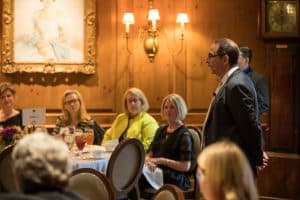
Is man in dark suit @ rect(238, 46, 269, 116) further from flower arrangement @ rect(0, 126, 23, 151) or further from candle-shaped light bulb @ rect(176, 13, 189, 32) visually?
flower arrangement @ rect(0, 126, 23, 151)

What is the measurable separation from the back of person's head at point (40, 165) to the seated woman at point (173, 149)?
9.27 ft

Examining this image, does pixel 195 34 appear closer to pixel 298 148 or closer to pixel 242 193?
pixel 298 148

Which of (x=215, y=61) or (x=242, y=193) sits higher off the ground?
(x=215, y=61)

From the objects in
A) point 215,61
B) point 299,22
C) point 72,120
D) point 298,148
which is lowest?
point 298,148

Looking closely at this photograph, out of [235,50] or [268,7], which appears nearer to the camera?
[235,50]

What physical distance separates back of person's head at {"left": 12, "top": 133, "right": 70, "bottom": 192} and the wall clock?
4682mm

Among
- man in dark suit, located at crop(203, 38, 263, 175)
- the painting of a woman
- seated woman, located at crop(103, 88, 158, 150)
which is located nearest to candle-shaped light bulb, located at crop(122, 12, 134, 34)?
the painting of a woman

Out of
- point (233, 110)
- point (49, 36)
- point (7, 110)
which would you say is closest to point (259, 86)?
point (233, 110)

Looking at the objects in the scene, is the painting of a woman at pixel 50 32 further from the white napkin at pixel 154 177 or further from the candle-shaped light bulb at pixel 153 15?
the white napkin at pixel 154 177

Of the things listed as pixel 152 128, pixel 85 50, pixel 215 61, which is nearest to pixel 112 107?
pixel 85 50

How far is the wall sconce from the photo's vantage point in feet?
20.3

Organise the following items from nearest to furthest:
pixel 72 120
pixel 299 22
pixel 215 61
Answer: pixel 215 61 < pixel 72 120 < pixel 299 22

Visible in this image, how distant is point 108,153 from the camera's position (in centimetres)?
461

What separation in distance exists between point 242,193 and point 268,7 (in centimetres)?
456
